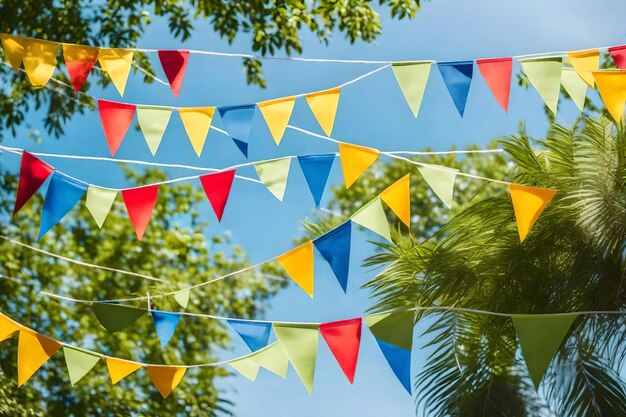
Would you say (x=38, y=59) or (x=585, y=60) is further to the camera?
(x=38, y=59)

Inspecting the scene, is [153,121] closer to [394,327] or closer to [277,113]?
[277,113]

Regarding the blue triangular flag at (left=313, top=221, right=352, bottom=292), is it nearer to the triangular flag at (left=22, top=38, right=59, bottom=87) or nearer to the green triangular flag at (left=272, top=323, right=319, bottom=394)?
the green triangular flag at (left=272, top=323, right=319, bottom=394)

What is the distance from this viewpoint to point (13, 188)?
8805 mm

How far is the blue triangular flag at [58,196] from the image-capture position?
4.09 metres

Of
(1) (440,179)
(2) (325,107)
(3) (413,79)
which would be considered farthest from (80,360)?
(3) (413,79)

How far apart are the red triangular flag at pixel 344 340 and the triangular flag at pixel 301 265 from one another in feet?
1.05

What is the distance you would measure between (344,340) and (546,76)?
4.65ft

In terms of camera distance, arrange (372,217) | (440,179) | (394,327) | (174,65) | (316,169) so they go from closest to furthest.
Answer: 1. (394,327)
2. (440,179)
3. (372,217)
4. (316,169)
5. (174,65)

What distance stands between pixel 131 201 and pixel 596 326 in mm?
2534

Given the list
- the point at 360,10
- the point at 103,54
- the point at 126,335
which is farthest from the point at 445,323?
the point at 126,335

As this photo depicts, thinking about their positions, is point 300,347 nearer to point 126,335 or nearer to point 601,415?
point 601,415

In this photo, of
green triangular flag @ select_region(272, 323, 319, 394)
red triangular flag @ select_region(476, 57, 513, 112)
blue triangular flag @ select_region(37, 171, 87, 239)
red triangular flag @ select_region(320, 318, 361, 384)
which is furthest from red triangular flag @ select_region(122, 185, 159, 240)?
red triangular flag @ select_region(476, 57, 513, 112)

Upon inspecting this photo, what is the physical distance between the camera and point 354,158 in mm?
4004

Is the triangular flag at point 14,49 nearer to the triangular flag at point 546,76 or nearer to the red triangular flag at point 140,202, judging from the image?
the red triangular flag at point 140,202
